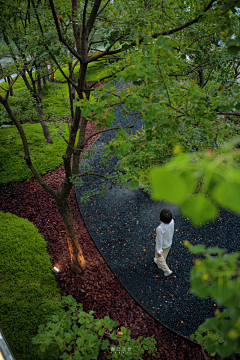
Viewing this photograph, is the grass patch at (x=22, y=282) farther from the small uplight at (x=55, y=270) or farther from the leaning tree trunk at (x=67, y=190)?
the leaning tree trunk at (x=67, y=190)

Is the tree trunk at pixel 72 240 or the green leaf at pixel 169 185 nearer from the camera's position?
the green leaf at pixel 169 185

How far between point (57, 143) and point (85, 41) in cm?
641

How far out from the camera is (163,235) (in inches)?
161

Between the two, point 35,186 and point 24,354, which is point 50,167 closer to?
point 35,186

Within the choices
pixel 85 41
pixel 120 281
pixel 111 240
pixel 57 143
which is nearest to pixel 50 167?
pixel 57 143

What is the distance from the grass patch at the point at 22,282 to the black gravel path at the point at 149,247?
1.40 meters

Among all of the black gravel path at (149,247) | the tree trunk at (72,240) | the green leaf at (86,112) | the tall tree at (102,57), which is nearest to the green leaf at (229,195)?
the tall tree at (102,57)

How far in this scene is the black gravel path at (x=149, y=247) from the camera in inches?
160

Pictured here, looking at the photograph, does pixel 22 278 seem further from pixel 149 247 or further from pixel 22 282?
pixel 149 247

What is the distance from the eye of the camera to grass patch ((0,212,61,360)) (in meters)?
3.52

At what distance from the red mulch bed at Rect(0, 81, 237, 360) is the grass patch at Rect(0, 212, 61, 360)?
23cm

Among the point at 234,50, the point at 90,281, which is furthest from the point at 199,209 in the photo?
the point at 90,281

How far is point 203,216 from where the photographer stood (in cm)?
72

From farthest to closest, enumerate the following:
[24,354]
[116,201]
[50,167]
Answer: [50,167]
[116,201]
[24,354]
